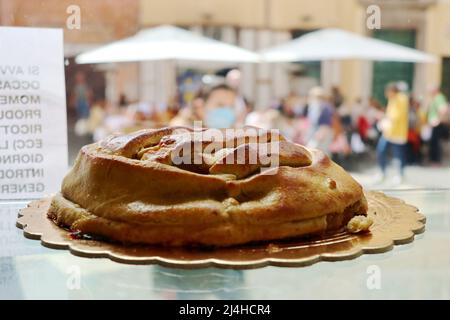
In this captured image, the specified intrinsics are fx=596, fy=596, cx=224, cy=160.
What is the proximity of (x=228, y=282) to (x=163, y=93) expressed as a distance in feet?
12.5

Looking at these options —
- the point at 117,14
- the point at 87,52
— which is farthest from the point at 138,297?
the point at 87,52

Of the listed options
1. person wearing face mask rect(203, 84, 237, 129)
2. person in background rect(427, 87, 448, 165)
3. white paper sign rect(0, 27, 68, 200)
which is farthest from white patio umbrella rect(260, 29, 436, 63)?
white paper sign rect(0, 27, 68, 200)

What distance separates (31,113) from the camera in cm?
162

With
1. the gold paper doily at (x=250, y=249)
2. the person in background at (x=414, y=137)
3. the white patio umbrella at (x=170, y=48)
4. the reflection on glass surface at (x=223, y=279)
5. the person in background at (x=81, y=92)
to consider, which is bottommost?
the person in background at (x=414, y=137)

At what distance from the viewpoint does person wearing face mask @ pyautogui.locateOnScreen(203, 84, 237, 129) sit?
3.34 meters

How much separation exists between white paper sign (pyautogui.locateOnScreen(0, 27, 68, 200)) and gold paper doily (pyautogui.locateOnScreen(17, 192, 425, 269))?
545 mm

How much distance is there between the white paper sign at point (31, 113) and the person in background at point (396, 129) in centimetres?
295

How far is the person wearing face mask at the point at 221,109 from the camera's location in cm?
334

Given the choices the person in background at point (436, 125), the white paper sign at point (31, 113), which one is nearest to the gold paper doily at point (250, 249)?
the white paper sign at point (31, 113)

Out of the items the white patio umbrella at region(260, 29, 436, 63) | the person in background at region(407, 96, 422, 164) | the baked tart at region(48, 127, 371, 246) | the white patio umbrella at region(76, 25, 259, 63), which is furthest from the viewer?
the person in background at region(407, 96, 422, 164)

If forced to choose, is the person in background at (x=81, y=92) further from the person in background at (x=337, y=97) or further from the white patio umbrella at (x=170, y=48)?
the person in background at (x=337, y=97)

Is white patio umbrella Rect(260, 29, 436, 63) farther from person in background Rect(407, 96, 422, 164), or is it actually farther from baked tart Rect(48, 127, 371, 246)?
baked tart Rect(48, 127, 371, 246)

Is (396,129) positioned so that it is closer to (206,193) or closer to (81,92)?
(81,92)
